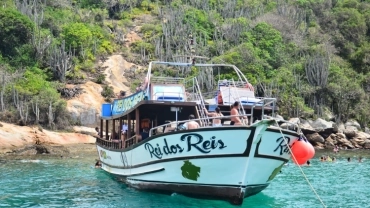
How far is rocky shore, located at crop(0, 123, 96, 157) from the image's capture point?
34.6 metres

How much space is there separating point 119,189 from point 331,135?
1151 inches

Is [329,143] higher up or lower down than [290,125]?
lower down

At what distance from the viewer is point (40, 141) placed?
37.9 m

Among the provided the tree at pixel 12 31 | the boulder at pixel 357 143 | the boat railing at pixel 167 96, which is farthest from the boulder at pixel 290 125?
the tree at pixel 12 31

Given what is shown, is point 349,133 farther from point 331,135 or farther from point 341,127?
point 341,127

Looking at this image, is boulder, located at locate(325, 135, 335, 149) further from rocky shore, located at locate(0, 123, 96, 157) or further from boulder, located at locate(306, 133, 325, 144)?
rocky shore, located at locate(0, 123, 96, 157)

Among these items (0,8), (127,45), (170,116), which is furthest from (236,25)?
(170,116)

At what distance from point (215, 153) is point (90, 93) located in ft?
116

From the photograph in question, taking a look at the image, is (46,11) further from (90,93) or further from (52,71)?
(90,93)

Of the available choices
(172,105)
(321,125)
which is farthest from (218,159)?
(321,125)

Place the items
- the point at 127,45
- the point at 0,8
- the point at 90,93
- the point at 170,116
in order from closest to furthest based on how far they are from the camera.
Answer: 1. the point at 170,116
2. the point at 90,93
3. the point at 0,8
4. the point at 127,45

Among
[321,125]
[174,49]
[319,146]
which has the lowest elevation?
[319,146]

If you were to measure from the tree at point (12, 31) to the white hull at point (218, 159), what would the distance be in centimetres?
3928

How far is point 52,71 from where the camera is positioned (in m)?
51.0
